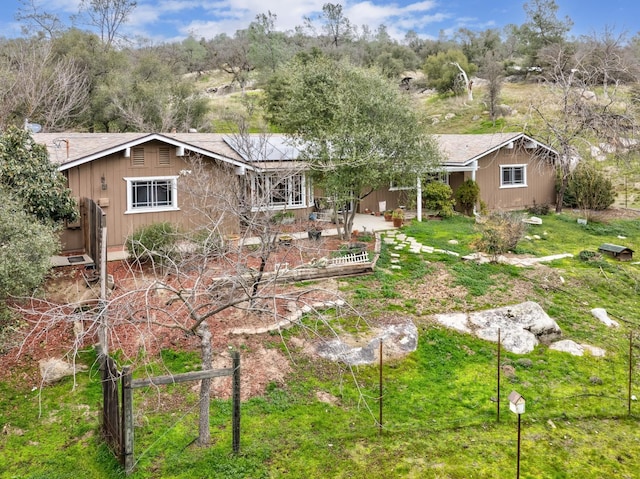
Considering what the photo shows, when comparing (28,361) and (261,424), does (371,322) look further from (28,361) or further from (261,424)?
(28,361)

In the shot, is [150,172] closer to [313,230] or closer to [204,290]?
[313,230]

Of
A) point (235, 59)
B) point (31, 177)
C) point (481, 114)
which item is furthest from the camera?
point (235, 59)

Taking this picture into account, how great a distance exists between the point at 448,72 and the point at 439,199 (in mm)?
26641

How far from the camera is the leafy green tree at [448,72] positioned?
44281 mm

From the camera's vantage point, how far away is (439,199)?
21.7 metres

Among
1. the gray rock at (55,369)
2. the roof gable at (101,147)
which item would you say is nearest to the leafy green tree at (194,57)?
the roof gable at (101,147)

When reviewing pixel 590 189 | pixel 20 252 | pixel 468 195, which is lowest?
pixel 20 252

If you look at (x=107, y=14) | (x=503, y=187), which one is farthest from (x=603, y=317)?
(x=107, y=14)

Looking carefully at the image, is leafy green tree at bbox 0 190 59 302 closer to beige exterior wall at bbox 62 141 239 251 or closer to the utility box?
beige exterior wall at bbox 62 141 239 251

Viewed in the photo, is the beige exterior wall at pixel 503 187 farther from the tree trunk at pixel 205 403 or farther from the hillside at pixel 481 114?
the tree trunk at pixel 205 403

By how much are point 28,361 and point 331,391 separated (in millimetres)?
5353

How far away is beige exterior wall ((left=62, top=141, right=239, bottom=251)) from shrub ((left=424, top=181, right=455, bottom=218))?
918 cm

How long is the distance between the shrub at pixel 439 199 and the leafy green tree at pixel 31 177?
14217 millimetres

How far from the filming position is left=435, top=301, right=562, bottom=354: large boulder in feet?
34.1
